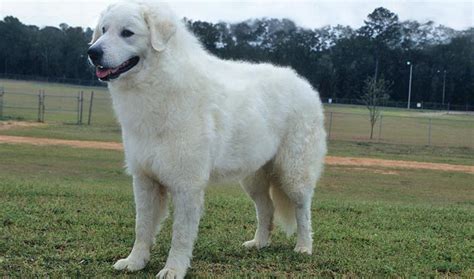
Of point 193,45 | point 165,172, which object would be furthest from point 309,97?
point 165,172

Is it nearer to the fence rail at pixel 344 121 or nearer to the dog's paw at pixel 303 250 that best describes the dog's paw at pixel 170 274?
the dog's paw at pixel 303 250

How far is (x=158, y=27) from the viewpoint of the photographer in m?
4.90

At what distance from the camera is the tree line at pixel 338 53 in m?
81.3

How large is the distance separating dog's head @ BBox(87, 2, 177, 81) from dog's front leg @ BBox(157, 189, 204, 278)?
3.82 feet

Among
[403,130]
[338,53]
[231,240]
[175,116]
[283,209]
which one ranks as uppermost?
[338,53]

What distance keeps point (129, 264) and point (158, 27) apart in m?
2.11

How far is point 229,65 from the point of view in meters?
6.04

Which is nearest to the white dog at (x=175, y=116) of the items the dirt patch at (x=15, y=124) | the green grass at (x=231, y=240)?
the green grass at (x=231, y=240)

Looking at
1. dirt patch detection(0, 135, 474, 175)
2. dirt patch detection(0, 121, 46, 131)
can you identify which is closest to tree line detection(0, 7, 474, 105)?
dirt patch detection(0, 121, 46, 131)

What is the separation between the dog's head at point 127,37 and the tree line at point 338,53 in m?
72.6

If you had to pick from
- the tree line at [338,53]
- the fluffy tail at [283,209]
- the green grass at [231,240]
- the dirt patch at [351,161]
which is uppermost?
the tree line at [338,53]

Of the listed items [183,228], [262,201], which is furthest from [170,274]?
[262,201]

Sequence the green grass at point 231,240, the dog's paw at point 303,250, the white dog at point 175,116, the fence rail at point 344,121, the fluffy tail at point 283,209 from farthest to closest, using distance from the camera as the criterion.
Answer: the fence rail at point 344,121, the fluffy tail at point 283,209, the dog's paw at point 303,250, the green grass at point 231,240, the white dog at point 175,116

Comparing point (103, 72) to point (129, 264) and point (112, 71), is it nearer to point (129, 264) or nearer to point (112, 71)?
point (112, 71)
